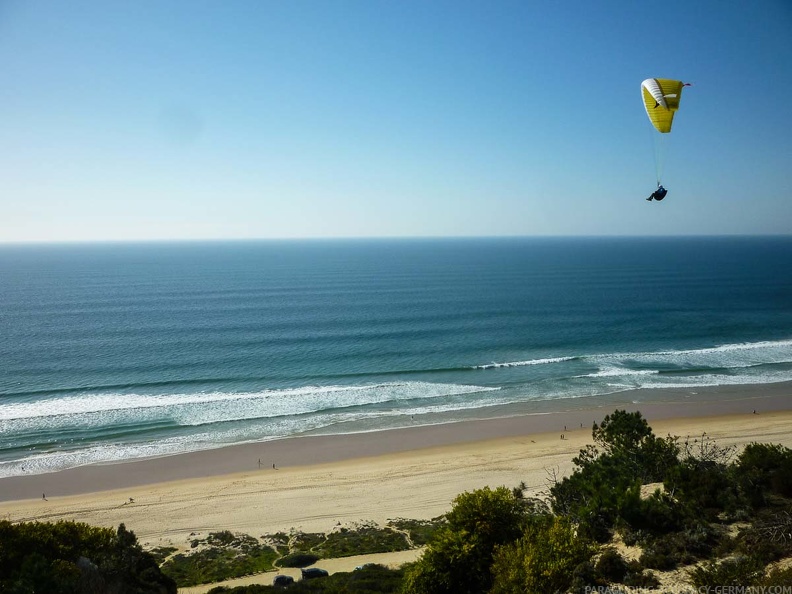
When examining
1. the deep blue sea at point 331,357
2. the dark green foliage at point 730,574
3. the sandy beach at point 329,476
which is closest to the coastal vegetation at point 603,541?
the dark green foliage at point 730,574

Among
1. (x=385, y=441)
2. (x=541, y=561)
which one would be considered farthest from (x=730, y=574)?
(x=385, y=441)

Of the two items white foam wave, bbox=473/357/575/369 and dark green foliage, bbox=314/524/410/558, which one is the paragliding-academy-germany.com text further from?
white foam wave, bbox=473/357/575/369

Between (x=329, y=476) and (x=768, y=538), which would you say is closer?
(x=768, y=538)

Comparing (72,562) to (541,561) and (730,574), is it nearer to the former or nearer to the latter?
(541,561)

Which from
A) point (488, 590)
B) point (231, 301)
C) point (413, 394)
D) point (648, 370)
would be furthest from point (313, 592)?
point (231, 301)

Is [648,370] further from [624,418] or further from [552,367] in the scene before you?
[624,418]

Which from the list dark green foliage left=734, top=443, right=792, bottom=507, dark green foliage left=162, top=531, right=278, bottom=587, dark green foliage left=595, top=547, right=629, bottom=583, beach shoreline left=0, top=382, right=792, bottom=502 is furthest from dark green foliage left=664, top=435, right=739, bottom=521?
beach shoreline left=0, top=382, right=792, bottom=502
